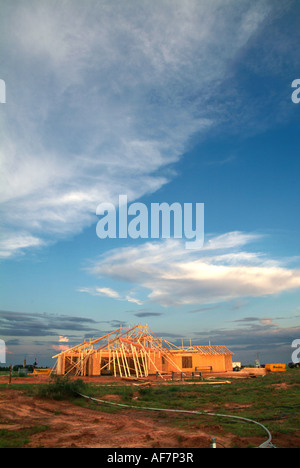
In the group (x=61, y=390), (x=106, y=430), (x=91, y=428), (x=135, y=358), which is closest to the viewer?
(x=106, y=430)

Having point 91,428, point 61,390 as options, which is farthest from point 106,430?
point 61,390

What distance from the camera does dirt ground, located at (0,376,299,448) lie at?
7984mm

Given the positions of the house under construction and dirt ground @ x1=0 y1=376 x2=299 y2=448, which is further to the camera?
the house under construction

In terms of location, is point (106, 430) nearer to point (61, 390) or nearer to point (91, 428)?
point (91, 428)

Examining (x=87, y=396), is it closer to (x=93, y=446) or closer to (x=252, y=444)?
(x=93, y=446)

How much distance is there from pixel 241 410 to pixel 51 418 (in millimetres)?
7375

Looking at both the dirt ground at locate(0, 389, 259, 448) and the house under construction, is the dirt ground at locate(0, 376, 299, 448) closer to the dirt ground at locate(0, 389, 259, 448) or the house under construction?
the dirt ground at locate(0, 389, 259, 448)

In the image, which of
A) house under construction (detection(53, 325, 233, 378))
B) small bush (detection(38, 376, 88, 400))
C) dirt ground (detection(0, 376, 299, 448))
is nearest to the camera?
dirt ground (detection(0, 376, 299, 448))

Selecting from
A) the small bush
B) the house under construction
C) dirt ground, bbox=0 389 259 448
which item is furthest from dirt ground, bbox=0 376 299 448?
the house under construction

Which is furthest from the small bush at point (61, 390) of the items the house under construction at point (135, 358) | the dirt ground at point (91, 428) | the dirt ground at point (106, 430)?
the house under construction at point (135, 358)

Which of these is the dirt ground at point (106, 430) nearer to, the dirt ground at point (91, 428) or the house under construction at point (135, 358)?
the dirt ground at point (91, 428)

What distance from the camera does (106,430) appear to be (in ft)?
31.7

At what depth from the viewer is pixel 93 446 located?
783 centimetres
